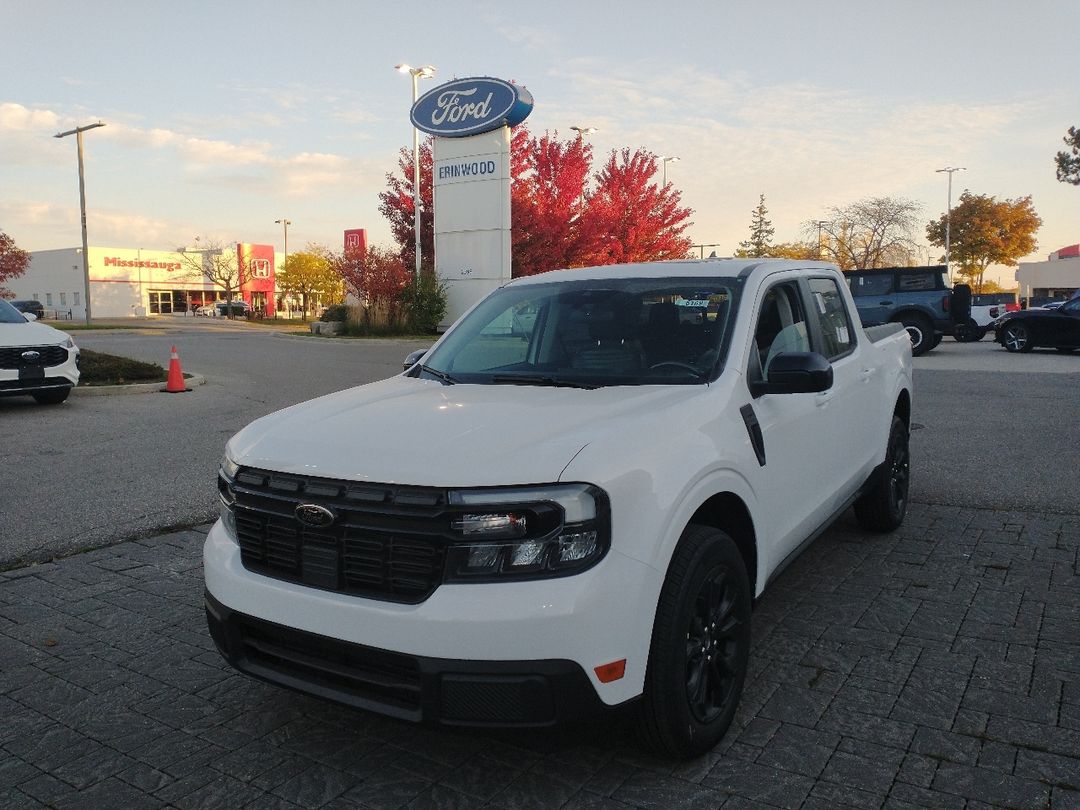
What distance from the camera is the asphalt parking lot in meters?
2.87

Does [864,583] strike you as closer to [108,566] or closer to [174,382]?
[108,566]

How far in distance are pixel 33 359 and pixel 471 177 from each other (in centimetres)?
2121

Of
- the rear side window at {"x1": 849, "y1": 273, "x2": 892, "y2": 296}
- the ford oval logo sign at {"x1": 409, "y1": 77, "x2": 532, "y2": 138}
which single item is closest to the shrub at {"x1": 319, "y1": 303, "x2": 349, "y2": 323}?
the ford oval logo sign at {"x1": 409, "y1": 77, "x2": 532, "y2": 138}

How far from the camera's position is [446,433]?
9.33 ft

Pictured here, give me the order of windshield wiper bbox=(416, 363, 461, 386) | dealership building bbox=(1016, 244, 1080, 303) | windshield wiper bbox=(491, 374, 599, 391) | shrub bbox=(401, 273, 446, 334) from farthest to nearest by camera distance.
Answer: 1. dealership building bbox=(1016, 244, 1080, 303)
2. shrub bbox=(401, 273, 446, 334)
3. windshield wiper bbox=(416, 363, 461, 386)
4. windshield wiper bbox=(491, 374, 599, 391)

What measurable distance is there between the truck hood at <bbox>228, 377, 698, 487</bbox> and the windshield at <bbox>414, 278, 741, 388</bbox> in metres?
0.23

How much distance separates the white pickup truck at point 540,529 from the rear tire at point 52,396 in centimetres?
996

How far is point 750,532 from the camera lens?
11.1 ft

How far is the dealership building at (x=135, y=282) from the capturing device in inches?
3317

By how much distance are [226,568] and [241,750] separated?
Answer: 70 centimetres

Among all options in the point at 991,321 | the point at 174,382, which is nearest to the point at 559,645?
the point at 174,382

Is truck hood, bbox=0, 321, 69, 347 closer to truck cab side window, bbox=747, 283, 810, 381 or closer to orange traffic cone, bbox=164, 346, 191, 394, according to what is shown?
orange traffic cone, bbox=164, 346, 191, 394

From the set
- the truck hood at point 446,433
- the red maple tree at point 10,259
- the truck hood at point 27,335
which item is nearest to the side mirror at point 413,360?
the truck hood at point 446,433

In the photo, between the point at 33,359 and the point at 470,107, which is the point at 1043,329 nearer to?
the point at 470,107
